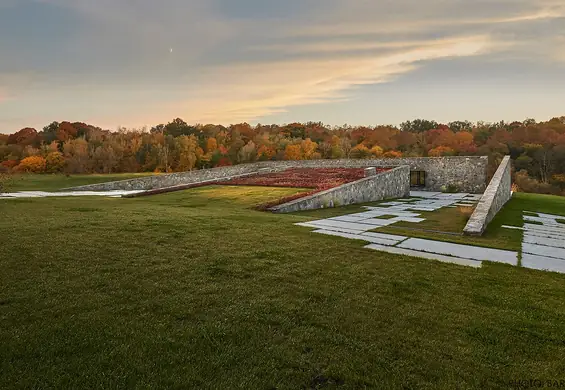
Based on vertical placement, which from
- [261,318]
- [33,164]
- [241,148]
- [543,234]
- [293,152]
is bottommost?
[543,234]

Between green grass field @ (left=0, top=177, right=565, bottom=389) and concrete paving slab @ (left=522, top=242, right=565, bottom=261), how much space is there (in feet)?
6.64

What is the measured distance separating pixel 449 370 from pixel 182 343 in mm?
2270

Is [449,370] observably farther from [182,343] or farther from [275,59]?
[275,59]

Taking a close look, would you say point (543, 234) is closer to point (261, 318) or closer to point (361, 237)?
point (361, 237)

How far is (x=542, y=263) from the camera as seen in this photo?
636cm

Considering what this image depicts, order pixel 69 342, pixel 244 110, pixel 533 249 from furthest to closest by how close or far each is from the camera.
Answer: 1. pixel 244 110
2. pixel 533 249
3. pixel 69 342

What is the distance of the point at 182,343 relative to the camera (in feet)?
10.0

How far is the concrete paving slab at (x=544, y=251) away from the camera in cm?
710

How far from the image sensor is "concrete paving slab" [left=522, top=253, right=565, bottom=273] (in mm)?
5993

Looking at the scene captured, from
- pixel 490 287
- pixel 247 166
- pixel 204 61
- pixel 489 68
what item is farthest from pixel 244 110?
pixel 490 287

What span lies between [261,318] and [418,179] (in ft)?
96.3

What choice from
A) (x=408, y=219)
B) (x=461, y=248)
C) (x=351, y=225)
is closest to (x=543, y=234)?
(x=408, y=219)

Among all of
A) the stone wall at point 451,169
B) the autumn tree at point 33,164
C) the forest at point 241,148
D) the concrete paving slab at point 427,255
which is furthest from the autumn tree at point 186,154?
the concrete paving slab at point 427,255

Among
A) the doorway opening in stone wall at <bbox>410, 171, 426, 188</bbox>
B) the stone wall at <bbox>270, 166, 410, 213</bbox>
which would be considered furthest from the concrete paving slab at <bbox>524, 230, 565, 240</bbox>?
the doorway opening in stone wall at <bbox>410, 171, 426, 188</bbox>
